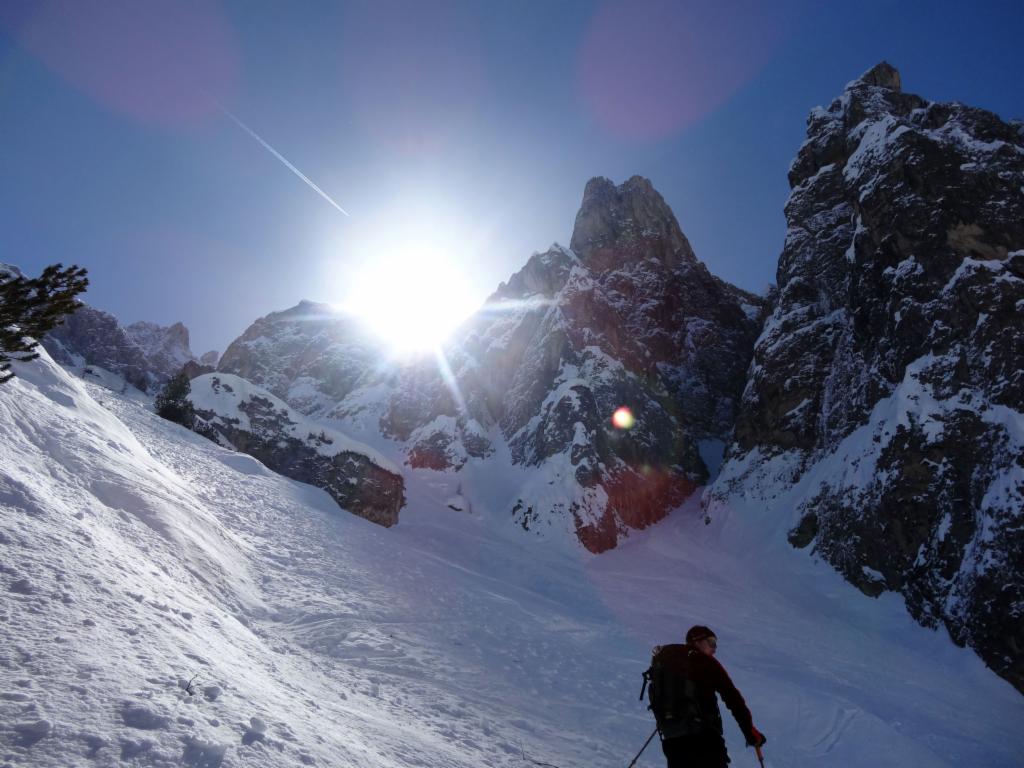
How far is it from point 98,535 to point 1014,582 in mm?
36421

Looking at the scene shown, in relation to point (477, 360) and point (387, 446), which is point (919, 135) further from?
point (387, 446)

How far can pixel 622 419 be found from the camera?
6538cm

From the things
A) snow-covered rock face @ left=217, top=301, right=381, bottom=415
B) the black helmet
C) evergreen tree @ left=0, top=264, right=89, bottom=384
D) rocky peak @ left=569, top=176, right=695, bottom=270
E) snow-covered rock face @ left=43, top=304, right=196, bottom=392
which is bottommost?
snow-covered rock face @ left=43, top=304, right=196, bottom=392

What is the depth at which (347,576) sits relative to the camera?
61.6ft

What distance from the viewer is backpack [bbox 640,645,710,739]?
532cm

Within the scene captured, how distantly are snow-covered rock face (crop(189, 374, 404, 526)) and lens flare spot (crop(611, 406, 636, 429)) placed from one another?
2830 centimetres

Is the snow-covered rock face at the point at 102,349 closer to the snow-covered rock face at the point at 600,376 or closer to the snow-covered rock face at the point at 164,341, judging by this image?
the snow-covered rock face at the point at 164,341

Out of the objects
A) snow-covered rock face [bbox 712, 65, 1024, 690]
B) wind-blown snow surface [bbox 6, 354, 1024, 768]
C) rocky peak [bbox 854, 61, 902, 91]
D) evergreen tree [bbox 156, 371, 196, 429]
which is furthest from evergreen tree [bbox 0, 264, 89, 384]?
rocky peak [bbox 854, 61, 902, 91]

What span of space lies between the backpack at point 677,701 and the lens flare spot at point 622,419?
195 feet

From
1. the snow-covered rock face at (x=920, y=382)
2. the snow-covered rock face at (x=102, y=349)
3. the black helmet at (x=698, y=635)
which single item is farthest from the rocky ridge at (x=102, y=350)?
the black helmet at (x=698, y=635)

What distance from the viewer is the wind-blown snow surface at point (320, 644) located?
5.05m

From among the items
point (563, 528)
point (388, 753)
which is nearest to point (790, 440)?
point (563, 528)

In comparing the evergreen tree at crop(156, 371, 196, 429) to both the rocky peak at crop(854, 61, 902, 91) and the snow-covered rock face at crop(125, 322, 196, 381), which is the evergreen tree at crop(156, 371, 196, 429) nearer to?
the rocky peak at crop(854, 61, 902, 91)

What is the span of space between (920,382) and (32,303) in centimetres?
4486
